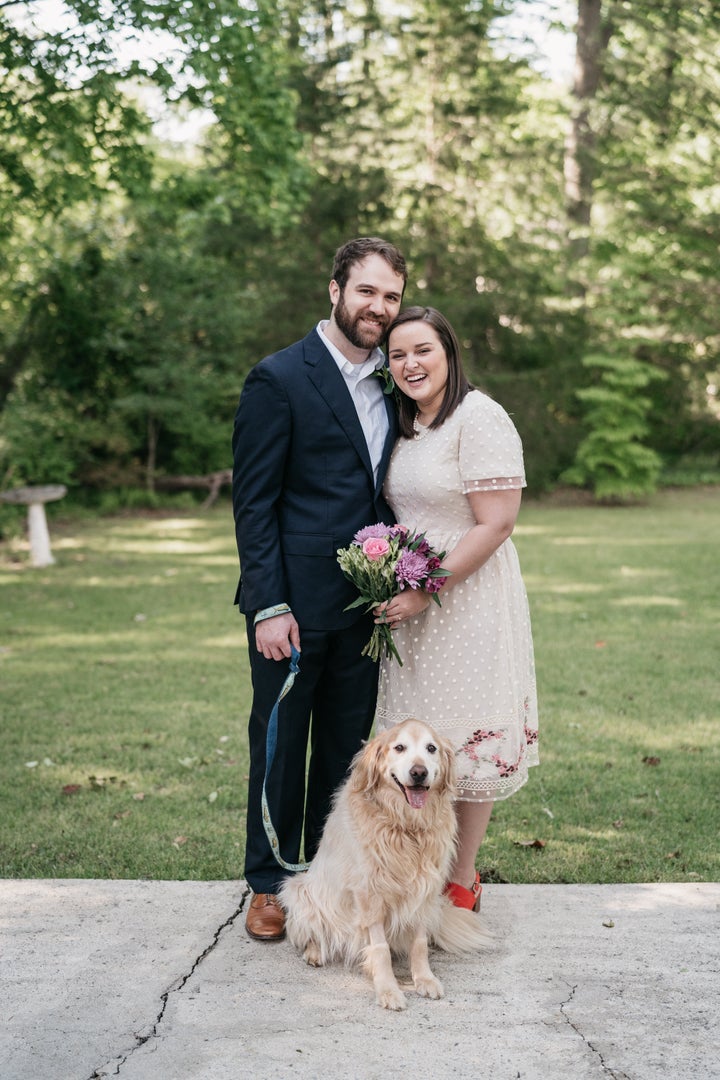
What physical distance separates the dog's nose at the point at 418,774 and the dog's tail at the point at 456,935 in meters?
0.68

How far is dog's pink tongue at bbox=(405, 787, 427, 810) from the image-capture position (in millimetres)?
3285

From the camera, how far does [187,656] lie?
29.4 ft

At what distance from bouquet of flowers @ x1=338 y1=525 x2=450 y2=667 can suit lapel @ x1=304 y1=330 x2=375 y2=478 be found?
32 cm

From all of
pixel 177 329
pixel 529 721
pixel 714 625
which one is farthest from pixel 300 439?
pixel 177 329

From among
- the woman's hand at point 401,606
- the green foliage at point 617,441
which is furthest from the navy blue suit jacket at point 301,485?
the green foliage at point 617,441

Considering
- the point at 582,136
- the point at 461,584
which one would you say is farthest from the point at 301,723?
the point at 582,136

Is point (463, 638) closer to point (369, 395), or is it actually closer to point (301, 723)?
point (301, 723)

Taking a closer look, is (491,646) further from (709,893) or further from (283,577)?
(709,893)

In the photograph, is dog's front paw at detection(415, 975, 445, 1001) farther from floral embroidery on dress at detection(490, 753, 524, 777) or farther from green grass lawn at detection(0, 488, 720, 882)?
green grass lawn at detection(0, 488, 720, 882)

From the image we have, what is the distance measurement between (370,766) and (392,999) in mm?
718

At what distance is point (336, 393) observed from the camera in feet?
12.3

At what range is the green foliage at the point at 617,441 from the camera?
2234 centimetres

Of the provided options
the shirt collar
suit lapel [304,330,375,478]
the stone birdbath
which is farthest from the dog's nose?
the stone birdbath

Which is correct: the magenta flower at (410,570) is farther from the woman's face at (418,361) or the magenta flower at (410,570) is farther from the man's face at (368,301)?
the man's face at (368,301)
